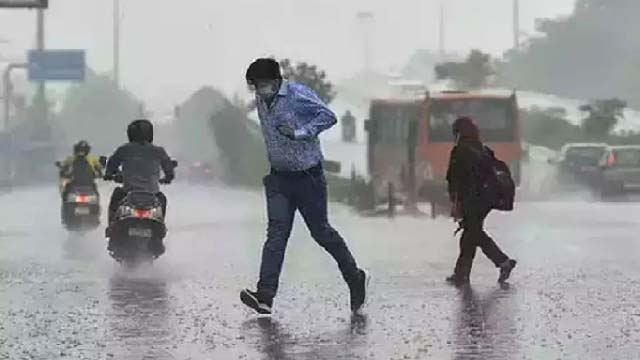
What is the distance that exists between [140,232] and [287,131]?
554 cm

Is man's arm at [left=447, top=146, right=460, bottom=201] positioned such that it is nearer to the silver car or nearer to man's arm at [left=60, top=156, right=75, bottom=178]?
man's arm at [left=60, top=156, right=75, bottom=178]

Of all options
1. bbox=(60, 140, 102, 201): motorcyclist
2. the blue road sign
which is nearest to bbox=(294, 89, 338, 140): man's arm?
bbox=(60, 140, 102, 201): motorcyclist

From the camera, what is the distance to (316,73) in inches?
1937

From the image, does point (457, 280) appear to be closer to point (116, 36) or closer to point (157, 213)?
point (157, 213)

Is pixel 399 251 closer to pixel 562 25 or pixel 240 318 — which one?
pixel 240 318

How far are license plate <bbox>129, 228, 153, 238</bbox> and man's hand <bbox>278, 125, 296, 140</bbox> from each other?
5.44 m

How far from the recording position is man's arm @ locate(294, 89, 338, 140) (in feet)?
30.1

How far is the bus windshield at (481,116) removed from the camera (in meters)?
33.0

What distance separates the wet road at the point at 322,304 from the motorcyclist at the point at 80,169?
2561mm

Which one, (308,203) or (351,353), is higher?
(308,203)

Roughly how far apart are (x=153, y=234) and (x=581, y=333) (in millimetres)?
6700

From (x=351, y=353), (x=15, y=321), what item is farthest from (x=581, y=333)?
(x=15, y=321)

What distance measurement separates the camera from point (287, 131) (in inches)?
362

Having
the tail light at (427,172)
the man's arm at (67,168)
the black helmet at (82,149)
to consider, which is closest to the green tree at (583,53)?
the tail light at (427,172)
